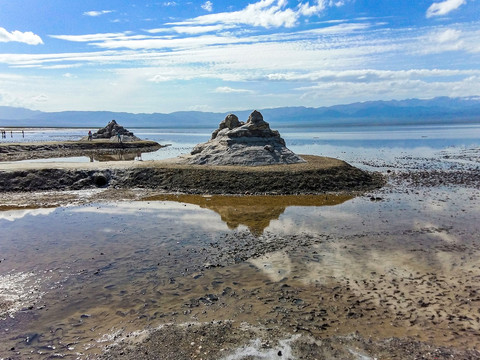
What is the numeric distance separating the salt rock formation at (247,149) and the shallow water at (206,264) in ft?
34.2

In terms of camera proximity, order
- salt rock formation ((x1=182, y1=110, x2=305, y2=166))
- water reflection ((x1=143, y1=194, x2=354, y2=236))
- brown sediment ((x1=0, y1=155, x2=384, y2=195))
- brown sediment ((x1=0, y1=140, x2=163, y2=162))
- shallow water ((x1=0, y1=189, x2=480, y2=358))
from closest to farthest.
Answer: shallow water ((x1=0, y1=189, x2=480, y2=358)) → water reflection ((x1=143, y1=194, x2=354, y2=236)) → brown sediment ((x1=0, y1=155, x2=384, y2=195)) → salt rock formation ((x1=182, y1=110, x2=305, y2=166)) → brown sediment ((x1=0, y1=140, x2=163, y2=162))

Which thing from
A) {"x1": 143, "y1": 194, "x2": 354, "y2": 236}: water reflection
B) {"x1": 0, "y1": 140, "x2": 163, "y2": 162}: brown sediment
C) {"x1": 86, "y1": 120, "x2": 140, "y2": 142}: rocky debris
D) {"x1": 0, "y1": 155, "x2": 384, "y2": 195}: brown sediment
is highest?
{"x1": 86, "y1": 120, "x2": 140, "y2": 142}: rocky debris

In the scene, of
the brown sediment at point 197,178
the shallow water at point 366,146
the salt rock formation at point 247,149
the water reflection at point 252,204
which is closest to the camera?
the water reflection at point 252,204

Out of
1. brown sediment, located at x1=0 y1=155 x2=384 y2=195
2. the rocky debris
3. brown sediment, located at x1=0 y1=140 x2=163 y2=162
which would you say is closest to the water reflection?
brown sediment, located at x1=0 y1=155 x2=384 y2=195

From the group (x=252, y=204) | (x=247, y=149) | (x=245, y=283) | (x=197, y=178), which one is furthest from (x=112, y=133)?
(x=245, y=283)

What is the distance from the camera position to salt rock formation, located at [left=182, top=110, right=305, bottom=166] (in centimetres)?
3108

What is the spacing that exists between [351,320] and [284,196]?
51.3 ft

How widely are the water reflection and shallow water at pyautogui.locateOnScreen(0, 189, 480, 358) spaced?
17 cm

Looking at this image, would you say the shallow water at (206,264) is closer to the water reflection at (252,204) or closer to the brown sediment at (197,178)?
the water reflection at (252,204)

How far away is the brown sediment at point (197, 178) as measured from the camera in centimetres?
2589

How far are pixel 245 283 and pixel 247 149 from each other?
867 inches

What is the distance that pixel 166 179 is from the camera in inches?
1088

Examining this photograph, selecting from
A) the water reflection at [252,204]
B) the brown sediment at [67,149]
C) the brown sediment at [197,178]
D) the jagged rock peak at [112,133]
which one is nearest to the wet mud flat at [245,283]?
the water reflection at [252,204]

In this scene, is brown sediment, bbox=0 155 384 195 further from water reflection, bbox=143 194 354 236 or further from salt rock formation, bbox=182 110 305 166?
salt rock formation, bbox=182 110 305 166
